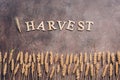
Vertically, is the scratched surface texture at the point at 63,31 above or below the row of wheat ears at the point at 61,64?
above

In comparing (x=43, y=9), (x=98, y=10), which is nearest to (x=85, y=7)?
(x=98, y=10)

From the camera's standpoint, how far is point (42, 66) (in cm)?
865

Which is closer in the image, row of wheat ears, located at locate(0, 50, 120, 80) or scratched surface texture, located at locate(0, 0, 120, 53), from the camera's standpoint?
row of wheat ears, located at locate(0, 50, 120, 80)

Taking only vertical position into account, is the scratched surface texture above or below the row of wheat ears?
above

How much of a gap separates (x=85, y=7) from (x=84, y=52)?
90cm

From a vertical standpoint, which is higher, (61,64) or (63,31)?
(63,31)

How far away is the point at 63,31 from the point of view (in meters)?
8.70

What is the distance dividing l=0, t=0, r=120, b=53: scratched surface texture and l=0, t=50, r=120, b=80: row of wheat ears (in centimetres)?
13

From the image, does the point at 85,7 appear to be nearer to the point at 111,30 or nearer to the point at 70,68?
the point at 111,30

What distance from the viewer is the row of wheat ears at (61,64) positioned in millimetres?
8484

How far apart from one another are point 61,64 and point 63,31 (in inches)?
26.0

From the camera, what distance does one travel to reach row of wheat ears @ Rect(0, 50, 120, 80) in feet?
27.8

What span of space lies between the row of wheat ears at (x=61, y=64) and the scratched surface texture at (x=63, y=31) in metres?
0.13

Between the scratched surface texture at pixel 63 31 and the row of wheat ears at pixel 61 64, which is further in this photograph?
the scratched surface texture at pixel 63 31
